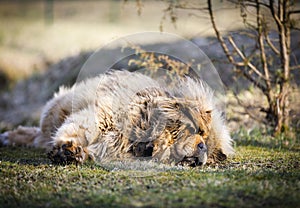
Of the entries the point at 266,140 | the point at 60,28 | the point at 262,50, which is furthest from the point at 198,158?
the point at 60,28

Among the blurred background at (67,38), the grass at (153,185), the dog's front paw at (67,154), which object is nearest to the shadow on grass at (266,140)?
the blurred background at (67,38)

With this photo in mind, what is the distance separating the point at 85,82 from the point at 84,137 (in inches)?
50.9

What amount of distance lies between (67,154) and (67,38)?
1372cm

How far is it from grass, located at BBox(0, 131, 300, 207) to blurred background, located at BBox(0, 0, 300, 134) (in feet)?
9.54

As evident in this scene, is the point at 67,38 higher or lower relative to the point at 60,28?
lower

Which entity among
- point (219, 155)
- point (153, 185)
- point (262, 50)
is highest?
point (262, 50)

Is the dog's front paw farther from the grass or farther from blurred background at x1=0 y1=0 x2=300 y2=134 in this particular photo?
blurred background at x1=0 y1=0 x2=300 y2=134

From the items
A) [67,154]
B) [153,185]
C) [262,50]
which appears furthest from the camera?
[262,50]

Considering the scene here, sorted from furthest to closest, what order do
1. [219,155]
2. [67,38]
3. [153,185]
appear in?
[67,38], [219,155], [153,185]

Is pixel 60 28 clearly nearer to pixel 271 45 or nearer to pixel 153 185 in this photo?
pixel 271 45

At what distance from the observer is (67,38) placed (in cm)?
1845

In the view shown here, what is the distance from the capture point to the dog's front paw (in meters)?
5.33

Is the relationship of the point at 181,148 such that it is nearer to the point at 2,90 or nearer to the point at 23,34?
the point at 2,90

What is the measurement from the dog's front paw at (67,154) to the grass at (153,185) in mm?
145
